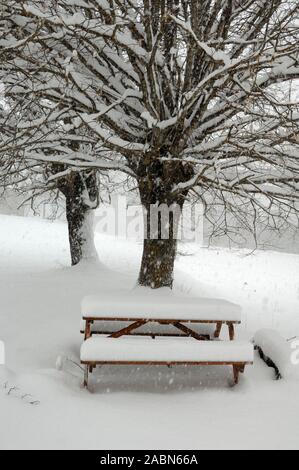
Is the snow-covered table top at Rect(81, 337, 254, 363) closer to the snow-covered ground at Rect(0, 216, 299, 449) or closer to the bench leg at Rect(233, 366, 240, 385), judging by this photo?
the bench leg at Rect(233, 366, 240, 385)

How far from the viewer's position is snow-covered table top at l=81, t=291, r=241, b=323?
16.0 ft

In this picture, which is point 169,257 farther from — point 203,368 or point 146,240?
point 203,368

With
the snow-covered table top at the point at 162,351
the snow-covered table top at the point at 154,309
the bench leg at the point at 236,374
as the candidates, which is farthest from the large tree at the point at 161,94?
the bench leg at the point at 236,374

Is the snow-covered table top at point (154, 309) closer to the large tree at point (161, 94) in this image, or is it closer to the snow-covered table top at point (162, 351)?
the snow-covered table top at point (162, 351)

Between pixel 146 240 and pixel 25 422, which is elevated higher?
pixel 146 240

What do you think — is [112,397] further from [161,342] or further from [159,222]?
[159,222]

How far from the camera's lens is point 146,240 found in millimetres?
7445

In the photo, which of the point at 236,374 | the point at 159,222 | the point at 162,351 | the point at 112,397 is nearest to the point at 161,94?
the point at 159,222

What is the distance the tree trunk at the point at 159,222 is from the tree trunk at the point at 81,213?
4.61 metres

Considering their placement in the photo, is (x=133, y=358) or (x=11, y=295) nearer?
(x=133, y=358)

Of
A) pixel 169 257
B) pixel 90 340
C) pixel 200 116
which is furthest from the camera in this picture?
pixel 169 257

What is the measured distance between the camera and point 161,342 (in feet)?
15.2
